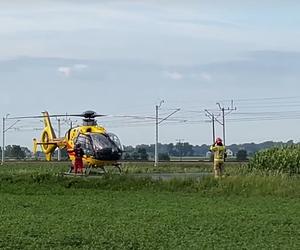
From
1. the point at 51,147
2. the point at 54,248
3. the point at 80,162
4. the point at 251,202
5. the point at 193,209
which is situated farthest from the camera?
the point at 51,147

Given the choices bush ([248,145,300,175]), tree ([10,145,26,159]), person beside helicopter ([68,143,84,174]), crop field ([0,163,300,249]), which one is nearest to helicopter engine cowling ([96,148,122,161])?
person beside helicopter ([68,143,84,174])

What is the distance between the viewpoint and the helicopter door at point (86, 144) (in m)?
43.4

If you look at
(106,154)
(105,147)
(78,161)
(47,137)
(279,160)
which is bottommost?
(279,160)

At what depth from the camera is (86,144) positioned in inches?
1737

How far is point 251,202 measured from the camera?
22.8 m

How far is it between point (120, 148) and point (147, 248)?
1230 inches

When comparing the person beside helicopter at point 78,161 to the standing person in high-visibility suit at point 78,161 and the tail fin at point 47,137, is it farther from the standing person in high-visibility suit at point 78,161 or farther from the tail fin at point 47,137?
the tail fin at point 47,137

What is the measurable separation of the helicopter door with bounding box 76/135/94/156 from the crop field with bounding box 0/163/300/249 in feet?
39.7

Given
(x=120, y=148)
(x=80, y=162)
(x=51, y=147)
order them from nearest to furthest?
(x=80, y=162) → (x=120, y=148) → (x=51, y=147)

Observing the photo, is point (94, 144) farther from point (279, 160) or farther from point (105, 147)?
point (279, 160)

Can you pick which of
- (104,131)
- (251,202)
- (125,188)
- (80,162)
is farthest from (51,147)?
(251,202)

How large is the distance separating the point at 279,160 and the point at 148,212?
19.5 meters

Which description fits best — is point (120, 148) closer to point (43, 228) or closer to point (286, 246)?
point (43, 228)

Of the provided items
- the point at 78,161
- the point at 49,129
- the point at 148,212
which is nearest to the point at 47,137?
the point at 49,129
